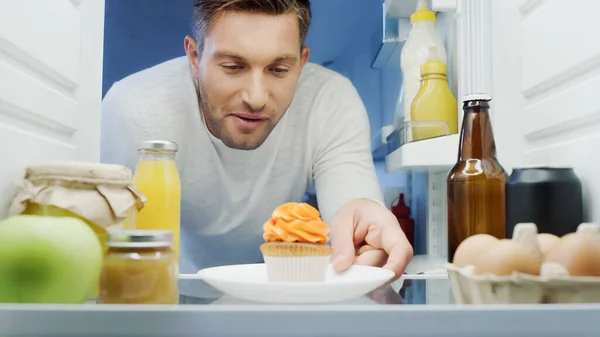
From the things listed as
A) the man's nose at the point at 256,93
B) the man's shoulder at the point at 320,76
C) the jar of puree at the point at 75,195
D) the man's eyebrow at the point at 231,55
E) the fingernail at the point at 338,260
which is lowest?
the fingernail at the point at 338,260

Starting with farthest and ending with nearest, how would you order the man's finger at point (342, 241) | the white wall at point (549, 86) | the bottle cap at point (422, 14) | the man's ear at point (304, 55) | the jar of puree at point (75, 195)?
the man's ear at point (304, 55)
the bottle cap at point (422, 14)
the man's finger at point (342, 241)
the white wall at point (549, 86)
the jar of puree at point (75, 195)

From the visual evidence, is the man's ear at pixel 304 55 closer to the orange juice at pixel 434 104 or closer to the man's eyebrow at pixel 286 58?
the man's eyebrow at pixel 286 58

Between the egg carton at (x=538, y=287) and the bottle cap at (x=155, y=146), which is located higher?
the bottle cap at (x=155, y=146)

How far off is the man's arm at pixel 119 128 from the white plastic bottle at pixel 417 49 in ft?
2.17

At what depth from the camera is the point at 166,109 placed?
1448 millimetres

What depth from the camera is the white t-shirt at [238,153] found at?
141cm

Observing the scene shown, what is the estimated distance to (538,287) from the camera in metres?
0.53

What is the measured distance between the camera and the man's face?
139 centimetres

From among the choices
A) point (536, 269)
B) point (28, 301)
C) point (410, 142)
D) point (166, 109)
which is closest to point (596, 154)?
point (536, 269)

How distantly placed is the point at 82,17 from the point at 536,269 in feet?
2.70

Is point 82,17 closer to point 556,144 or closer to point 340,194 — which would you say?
point 340,194

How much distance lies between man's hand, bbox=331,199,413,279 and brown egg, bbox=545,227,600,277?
32 cm

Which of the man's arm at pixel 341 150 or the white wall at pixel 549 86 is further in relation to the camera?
the man's arm at pixel 341 150

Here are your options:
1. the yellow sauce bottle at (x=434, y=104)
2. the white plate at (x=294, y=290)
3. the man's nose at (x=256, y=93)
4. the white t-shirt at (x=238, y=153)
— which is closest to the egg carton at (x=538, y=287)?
the white plate at (x=294, y=290)
